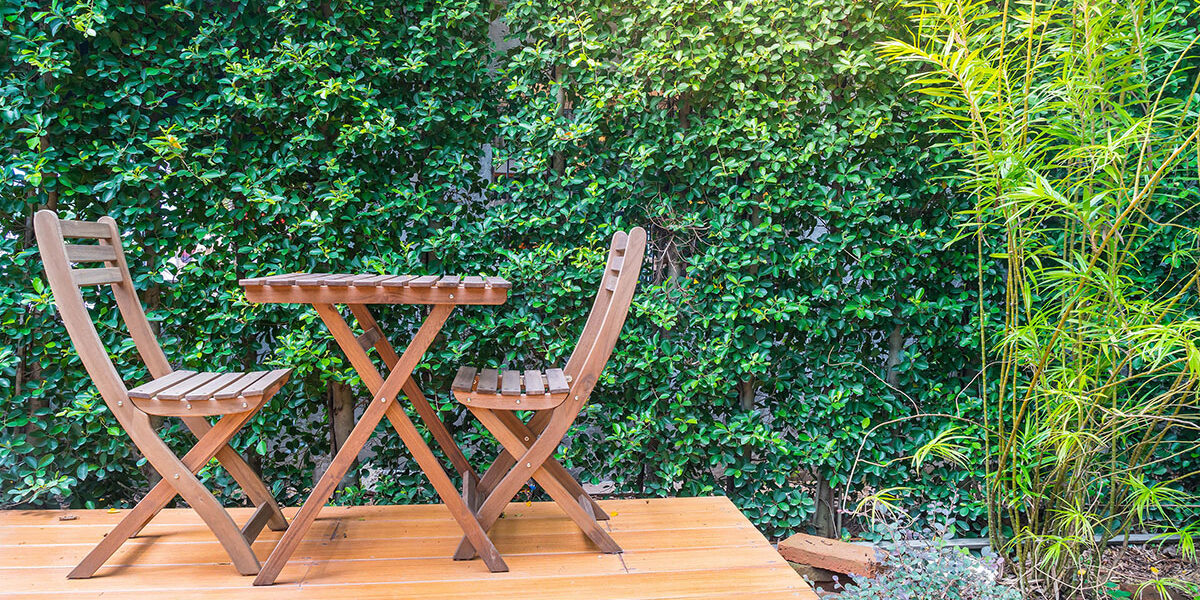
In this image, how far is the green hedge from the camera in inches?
109

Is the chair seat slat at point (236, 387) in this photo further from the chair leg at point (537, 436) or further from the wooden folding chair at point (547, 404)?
the chair leg at point (537, 436)

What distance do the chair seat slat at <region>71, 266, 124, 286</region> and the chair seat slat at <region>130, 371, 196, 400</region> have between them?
1.07 feet

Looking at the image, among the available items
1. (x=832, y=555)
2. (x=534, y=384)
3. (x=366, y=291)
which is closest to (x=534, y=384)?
(x=534, y=384)

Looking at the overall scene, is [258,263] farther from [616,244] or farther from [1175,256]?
[1175,256]

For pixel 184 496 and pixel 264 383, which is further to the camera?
pixel 264 383

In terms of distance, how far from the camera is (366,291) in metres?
1.98

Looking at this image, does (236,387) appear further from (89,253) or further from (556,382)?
(556,382)

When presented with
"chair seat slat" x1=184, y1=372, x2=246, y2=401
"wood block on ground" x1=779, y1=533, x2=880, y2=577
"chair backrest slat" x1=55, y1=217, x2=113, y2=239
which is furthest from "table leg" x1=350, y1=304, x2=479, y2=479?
"wood block on ground" x1=779, y1=533, x2=880, y2=577

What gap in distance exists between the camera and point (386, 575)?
2117 millimetres

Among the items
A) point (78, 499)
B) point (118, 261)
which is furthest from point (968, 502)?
point (78, 499)

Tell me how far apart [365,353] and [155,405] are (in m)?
0.55

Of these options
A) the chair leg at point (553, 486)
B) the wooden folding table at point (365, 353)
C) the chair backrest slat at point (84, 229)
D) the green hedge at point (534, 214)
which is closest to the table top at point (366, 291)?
the wooden folding table at point (365, 353)

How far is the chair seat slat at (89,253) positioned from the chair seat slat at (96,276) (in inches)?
1.4

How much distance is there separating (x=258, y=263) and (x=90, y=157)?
0.71 m
